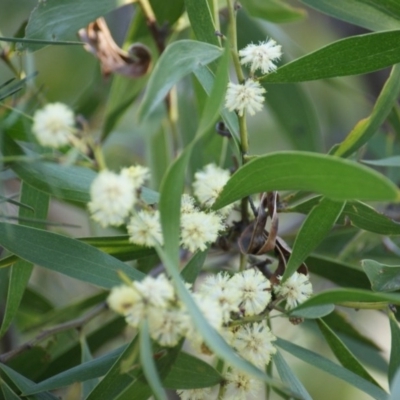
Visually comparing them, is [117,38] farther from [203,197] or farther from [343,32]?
[203,197]

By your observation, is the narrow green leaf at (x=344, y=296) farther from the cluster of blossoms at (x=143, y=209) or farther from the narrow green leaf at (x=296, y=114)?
the narrow green leaf at (x=296, y=114)

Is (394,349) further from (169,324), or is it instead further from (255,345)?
(169,324)

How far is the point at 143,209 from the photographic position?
59cm

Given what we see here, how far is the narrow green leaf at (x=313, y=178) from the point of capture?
1.58ft

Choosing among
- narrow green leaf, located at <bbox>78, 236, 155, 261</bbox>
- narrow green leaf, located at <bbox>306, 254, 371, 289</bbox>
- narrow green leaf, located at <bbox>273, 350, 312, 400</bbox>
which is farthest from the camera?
narrow green leaf, located at <bbox>306, 254, 371, 289</bbox>

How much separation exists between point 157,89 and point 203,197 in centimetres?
18

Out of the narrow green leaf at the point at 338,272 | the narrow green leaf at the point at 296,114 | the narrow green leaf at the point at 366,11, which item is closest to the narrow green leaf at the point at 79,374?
the narrow green leaf at the point at 338,272

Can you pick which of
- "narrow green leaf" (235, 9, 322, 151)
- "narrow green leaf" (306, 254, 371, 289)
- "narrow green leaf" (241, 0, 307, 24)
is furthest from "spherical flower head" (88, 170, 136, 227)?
"narrow green leaf" (235, 9, 322, 151)

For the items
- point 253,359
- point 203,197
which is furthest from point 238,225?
point 253,359

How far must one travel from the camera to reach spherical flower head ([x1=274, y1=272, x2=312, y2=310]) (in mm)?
647

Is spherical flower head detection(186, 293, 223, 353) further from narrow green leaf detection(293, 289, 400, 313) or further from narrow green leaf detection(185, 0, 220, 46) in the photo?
narrow green leaf detection(185, 0, 220, 46)

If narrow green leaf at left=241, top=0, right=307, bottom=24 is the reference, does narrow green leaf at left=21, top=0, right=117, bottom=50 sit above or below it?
below

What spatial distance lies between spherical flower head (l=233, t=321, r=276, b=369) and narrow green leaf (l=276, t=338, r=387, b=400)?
76 mm

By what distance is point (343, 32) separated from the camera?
1859 millimetres
